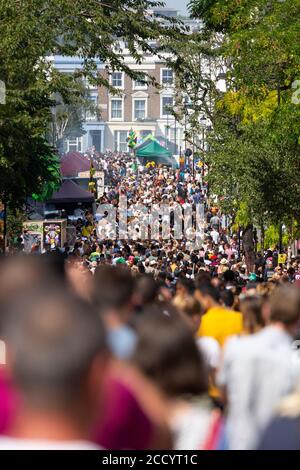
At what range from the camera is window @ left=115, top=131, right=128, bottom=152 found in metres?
171

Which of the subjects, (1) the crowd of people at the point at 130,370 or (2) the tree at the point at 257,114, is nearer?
(1) the crowd of people at the point at 130,370

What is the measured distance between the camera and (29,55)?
102 feet

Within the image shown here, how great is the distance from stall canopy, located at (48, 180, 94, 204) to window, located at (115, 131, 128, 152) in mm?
116981

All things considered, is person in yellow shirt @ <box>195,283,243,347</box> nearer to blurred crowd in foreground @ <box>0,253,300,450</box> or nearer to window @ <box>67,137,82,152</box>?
blurred crowd in foreground @ <box>0,253,300,450</box>


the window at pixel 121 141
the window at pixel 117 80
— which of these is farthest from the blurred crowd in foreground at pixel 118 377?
the window at pixel 121 141

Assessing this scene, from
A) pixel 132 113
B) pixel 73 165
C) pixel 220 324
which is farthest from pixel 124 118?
pixel 220 324

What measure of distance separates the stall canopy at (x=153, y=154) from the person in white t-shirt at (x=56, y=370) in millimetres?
109971

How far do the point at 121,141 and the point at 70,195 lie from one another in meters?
120

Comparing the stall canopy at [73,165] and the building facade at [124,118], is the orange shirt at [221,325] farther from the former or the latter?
the building facade at [124,118]

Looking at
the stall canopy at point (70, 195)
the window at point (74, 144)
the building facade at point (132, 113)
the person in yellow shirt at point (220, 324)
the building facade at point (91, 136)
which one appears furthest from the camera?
the building facade at point (132, 113)

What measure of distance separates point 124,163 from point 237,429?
109m

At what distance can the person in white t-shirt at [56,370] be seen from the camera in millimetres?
3074

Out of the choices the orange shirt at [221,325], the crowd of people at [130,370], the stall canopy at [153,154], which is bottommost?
the stall canopy at [153,154]

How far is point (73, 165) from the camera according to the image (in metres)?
64.3
